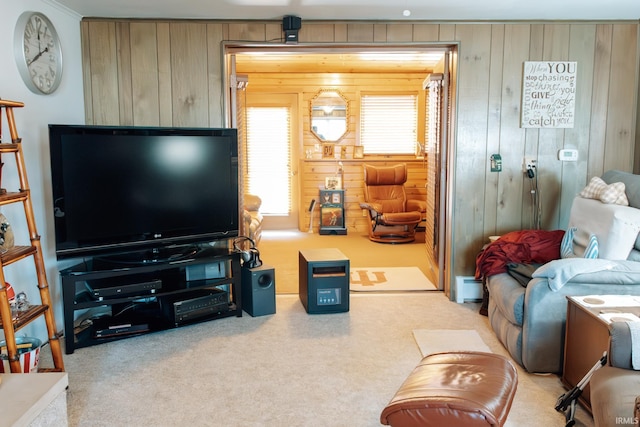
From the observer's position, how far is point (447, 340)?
342 centimetres

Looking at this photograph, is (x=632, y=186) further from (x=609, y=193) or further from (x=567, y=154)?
(x=567, y=154)

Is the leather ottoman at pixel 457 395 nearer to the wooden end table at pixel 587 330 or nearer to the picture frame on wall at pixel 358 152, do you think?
the wooden end table at pixel 587 330

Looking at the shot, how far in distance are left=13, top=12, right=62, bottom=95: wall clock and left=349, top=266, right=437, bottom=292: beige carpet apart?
2838mm

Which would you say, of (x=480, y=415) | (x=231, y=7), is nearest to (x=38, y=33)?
(x=231, y=7)

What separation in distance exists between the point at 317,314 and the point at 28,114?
233 cm

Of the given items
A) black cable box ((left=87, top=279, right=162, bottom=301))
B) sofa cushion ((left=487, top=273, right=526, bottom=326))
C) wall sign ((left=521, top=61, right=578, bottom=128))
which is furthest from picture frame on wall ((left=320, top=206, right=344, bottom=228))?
black cable box ((left=87, top=279, right=162, bottom=301))

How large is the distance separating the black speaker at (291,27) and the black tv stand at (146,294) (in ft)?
5.42

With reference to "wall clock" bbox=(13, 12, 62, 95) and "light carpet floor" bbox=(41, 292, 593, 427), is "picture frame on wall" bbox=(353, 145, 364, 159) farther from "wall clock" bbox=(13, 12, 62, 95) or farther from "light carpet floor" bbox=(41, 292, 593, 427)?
"wall clock" bbox=(13, 12, 62, 95)

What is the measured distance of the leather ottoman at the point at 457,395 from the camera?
172 cm

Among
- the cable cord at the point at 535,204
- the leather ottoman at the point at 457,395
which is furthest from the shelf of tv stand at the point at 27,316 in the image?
the cable cord at the point at 535,204

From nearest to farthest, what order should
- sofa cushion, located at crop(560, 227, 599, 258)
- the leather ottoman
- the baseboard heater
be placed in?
the leather ottoman
sofa cushion, located at crop(560, 227, 599, 258)
the baseboard heater

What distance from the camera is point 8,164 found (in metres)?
3.12

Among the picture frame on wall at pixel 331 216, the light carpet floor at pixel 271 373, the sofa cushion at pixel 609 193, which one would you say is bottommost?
the light carpet floor at pixel 271 373

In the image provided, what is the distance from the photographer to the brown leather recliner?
22.7 ft
